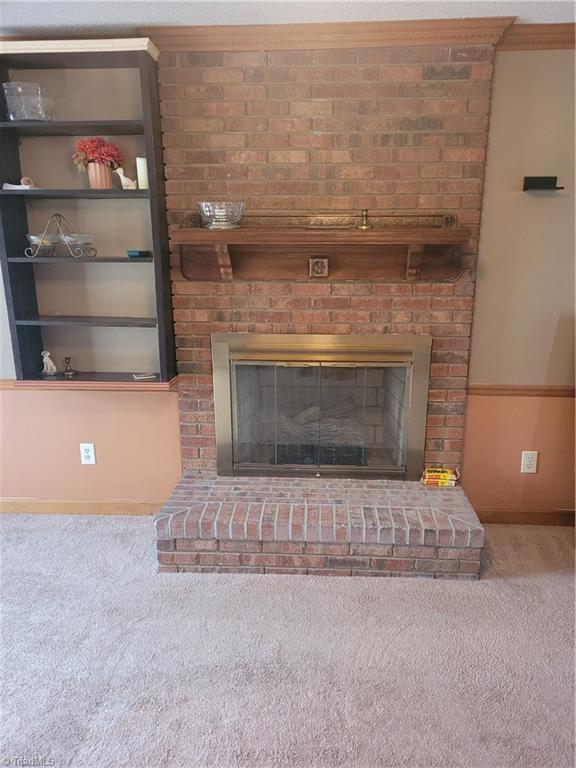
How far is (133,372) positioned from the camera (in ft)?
8.21

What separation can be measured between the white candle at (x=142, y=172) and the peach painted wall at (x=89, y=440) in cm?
99

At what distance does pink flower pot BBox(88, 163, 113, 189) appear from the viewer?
2178 millimetres

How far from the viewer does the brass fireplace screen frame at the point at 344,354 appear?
236 centimetres

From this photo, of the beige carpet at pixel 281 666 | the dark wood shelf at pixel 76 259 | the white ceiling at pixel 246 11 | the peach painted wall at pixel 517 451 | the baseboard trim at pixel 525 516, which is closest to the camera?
the beige carpet at pixel 281 666

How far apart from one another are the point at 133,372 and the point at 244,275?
750mm

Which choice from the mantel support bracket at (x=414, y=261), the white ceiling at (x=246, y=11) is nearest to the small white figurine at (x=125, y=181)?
the white ceiling at (x=246, y=11)

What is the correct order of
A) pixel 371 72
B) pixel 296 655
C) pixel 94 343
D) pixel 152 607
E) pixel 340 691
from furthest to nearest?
pixel 94 343, pixel 371 72, pixel 152 607, pixel 296 655, pixel 340 691

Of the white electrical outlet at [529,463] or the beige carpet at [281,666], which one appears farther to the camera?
the white electrical outlet at [529,463]

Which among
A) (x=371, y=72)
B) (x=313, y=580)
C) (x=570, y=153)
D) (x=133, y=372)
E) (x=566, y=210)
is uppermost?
(x=371, y=72)

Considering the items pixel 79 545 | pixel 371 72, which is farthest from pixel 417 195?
pixel 79 545

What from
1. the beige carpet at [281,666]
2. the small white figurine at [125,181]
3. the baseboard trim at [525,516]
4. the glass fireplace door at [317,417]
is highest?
the small white figurine at [125,181]

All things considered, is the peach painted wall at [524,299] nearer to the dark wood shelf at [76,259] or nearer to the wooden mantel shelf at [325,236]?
the wooden mantel shelf at [325,236]

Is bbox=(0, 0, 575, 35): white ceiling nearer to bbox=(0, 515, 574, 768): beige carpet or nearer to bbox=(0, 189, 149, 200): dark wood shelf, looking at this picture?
bbox=(0, 189, 149, 200): dark wood shelf

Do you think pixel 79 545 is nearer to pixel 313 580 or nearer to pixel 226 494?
pixel 226 494
